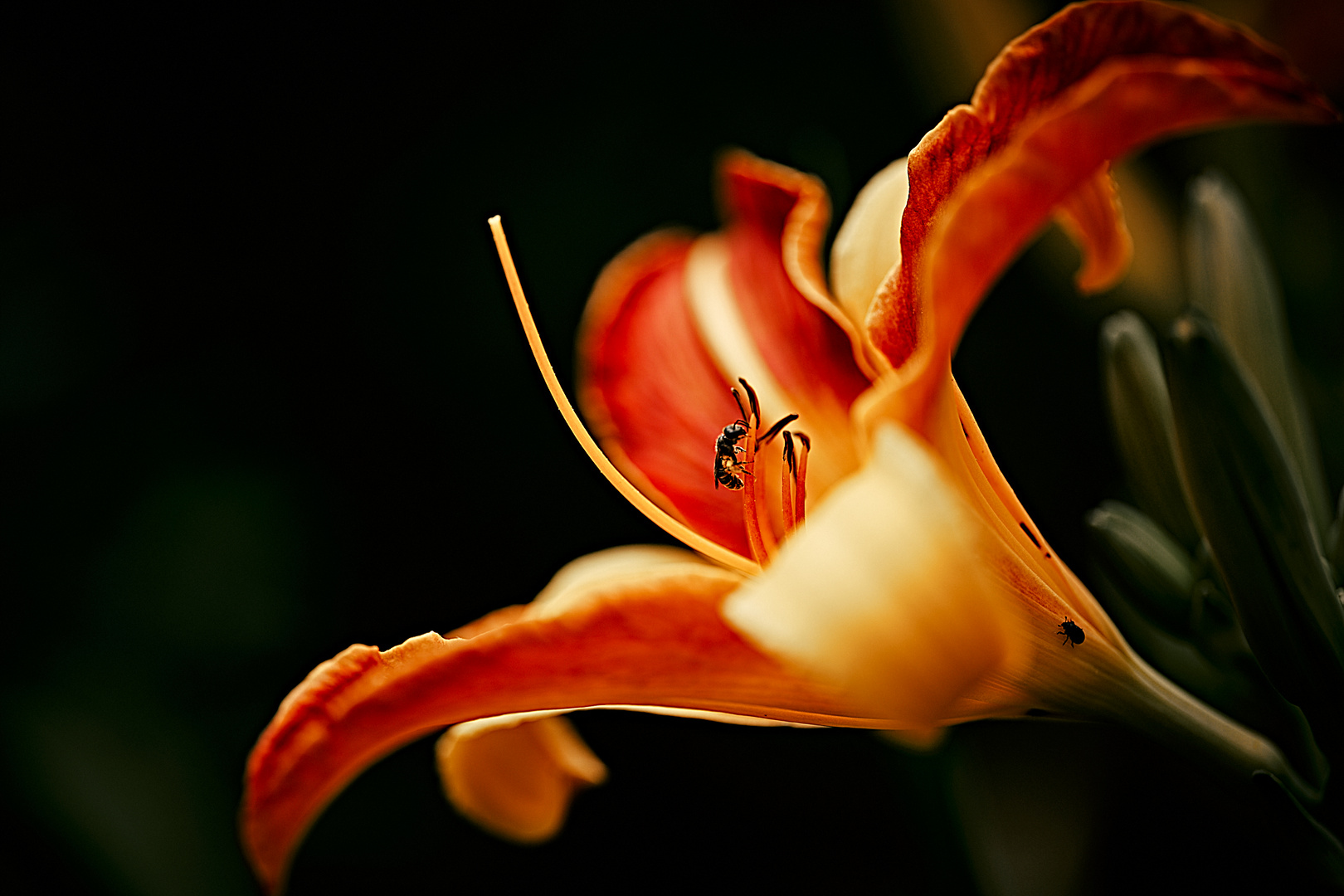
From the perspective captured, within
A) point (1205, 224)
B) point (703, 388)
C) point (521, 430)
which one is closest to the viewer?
point (1205, 224)

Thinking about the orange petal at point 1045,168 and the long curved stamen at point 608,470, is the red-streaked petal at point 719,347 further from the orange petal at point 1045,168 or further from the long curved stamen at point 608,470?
the orange petal at point 1045,168

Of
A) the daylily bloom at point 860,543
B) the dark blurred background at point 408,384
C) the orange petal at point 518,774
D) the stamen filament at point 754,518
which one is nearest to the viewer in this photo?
the daylily bloom at point 860,543

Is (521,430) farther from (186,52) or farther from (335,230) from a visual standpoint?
(186,52)

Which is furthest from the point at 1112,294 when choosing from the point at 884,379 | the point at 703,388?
the point at 884,379

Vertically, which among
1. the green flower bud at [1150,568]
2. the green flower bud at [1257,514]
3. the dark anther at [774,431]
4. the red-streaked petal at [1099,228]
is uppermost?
the red-streaked petal at [1099,228]

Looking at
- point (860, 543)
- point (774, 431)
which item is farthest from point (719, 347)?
point (860, 543)

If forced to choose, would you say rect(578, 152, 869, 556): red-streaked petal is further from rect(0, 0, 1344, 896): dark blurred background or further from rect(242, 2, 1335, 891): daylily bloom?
rect(0, 0, 1344, 896): dark blurred background

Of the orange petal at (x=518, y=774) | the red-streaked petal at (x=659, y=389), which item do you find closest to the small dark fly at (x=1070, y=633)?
the red-streaked petal at (x=659, y=389)

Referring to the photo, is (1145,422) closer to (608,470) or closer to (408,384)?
(608,470)
